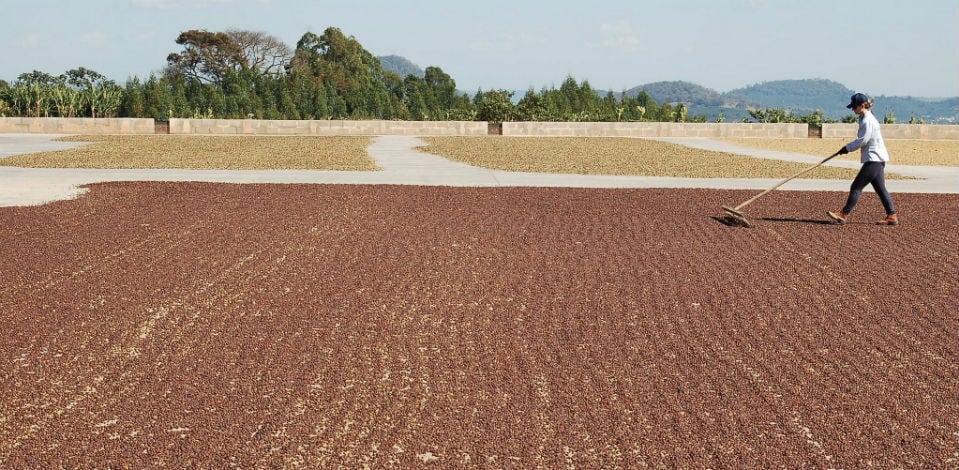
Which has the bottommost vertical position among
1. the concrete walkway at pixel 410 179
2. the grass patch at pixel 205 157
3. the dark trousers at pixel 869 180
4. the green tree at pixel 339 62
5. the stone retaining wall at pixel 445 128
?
the concrete walkway at pixel 410 179

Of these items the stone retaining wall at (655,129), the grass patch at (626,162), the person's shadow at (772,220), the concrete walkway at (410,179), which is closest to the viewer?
the person's shadow at (772,220)

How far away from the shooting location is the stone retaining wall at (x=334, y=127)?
3842 centimetres

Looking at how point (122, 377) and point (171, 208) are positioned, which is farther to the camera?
point (171, 208)

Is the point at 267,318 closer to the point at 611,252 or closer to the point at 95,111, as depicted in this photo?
the point at 611,252

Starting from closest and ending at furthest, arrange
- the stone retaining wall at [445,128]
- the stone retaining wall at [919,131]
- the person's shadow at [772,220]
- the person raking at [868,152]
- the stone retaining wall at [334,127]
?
the person raking at [868,152]
the person's shadow at [772,220]
the stone retaining wall at [445,128]
the stone retaining wall at [919,131]
the stone retaining wall at [334,127]

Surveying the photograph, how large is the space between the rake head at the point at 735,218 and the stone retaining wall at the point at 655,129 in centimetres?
2834

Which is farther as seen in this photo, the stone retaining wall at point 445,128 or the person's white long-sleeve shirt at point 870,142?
the stone retaining wall at point 445,128

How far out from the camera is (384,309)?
6250 mm

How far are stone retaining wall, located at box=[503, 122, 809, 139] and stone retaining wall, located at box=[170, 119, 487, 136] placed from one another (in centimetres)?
220

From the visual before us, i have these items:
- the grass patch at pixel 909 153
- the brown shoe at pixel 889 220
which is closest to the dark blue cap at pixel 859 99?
the brown shoe at pixel 889 220

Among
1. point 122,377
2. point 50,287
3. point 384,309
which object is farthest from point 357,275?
point 122,377

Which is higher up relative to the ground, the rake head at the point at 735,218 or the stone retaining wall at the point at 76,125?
the stone retaining wall at the point at 76,125

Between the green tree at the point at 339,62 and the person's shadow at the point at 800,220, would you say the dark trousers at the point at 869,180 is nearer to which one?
the person's shadow at the point at 800,220

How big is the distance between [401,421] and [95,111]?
4537 cm
